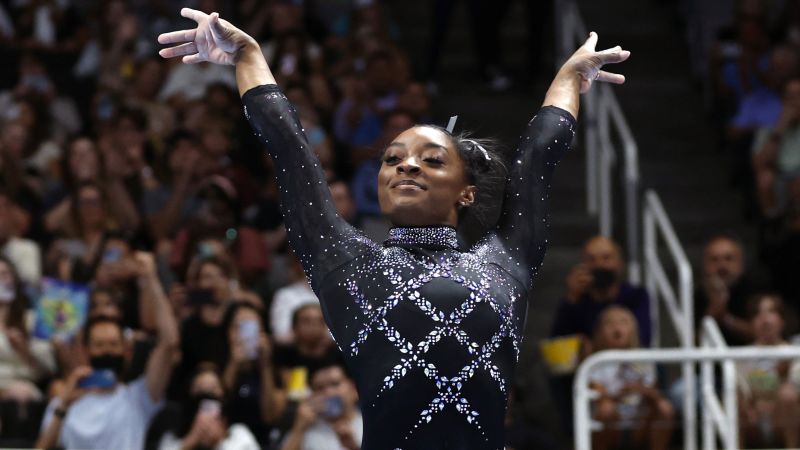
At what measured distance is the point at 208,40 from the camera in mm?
3045

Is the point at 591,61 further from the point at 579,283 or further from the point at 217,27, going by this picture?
the point at 579,283

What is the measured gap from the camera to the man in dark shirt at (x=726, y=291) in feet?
24.7

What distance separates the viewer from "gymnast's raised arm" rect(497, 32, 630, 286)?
306cm

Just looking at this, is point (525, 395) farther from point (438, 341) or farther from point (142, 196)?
point (438, 341)

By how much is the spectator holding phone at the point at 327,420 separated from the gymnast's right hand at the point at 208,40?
3.45m

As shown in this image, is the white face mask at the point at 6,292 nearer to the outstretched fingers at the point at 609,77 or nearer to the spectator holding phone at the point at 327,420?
the spectator holding phone at the point at 327,420

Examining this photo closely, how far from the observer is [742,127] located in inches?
369

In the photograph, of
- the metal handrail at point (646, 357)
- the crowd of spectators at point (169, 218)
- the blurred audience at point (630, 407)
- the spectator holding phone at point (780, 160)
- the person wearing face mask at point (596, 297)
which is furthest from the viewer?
the spectator holding phone at point (780, 160)

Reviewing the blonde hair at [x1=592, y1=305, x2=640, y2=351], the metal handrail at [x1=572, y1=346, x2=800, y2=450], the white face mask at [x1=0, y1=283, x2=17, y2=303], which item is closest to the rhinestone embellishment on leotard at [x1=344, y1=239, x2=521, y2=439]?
the metal handrail at [x1=572, y1=346, x2=800, y2=450]

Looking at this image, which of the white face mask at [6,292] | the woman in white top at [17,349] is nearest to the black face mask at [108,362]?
the woman in white top at [17,349]

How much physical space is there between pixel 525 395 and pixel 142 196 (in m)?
2.64

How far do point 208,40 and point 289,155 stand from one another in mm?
316

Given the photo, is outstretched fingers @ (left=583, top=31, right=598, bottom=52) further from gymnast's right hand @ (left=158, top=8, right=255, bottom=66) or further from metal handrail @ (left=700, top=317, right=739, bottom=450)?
metal handrail @ (left=700, top=317, right=739, bottom=450)

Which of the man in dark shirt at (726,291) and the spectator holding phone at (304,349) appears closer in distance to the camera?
the spectator holding phone at (304,349)
